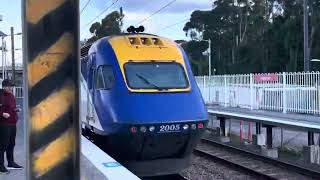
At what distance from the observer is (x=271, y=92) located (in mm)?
23891

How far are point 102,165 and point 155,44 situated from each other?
5377 millimetres

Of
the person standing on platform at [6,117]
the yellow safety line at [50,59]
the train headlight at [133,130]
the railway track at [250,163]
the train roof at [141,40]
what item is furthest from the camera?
the railway track at [250,163]

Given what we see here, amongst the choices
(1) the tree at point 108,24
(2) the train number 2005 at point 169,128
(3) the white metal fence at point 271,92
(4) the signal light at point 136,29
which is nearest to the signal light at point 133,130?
(2) the train number 2005 at point 169,128

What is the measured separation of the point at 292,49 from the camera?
70.9 meters

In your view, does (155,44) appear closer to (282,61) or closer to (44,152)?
(44,152)

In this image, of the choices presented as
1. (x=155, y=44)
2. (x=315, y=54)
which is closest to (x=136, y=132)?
(x=155, y=44)

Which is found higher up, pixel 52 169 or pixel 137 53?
pixel 137 53

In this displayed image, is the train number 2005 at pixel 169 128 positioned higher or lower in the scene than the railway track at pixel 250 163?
higher

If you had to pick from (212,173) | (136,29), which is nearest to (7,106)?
(136,29)

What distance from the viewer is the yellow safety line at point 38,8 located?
11.7 ft

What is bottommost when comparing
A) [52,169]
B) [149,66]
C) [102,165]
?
[102,165]

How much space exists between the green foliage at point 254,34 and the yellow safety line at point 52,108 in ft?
202

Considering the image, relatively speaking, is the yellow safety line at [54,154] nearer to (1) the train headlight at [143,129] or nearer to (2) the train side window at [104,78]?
(1) the train headlight at [143,129]

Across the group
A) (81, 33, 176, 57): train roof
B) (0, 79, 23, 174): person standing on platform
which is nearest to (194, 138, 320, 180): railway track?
(81, 33, 176, 57): train roof
